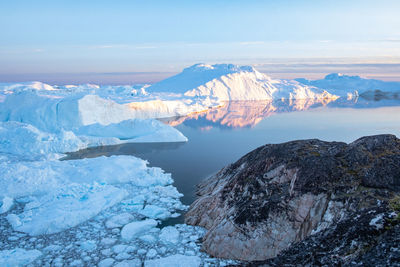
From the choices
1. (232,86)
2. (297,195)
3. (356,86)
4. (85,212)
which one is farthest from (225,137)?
(356,86)

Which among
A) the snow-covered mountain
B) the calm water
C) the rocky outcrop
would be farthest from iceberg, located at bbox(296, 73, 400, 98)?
the rocky outcrop

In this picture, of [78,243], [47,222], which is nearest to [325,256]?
[78,243]

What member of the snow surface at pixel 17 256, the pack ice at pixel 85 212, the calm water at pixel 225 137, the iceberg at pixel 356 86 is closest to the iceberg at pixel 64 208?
the pack ice at pixel 85 212

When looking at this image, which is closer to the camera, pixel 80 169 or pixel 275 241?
pixel 275 241

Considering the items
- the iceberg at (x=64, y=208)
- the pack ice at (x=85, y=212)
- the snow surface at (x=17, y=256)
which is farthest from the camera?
the iceberg at (x=64, y=208)

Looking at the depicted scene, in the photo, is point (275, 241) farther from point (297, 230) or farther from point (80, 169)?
point (80, 169)

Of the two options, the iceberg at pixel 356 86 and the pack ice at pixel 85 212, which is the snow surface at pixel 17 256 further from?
the iceberg at pixel 356 86

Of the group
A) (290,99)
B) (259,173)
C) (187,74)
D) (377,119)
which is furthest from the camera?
(187,74)
